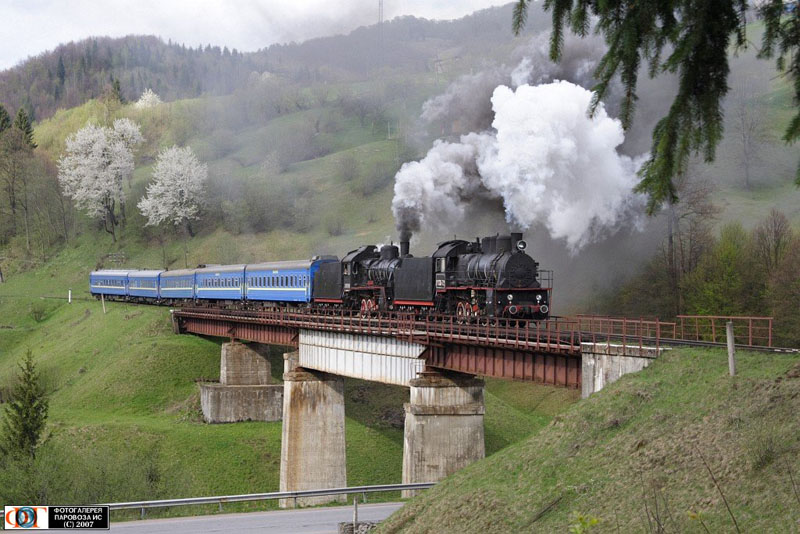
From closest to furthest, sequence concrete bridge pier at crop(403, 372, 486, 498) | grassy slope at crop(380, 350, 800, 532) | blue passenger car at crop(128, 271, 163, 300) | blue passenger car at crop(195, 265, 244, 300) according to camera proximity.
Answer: grassy slope at crop(380, 350, 800, 532) → concrete bridge pier at crop(403, 372, 486, 498) → blue passenger car at crop(195, 265, 244, 300) → blue passenger car at crop(128, 271, 163, 300)

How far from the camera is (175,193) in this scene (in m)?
110

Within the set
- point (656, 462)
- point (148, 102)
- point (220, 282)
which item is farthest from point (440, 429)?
point (148, 102)

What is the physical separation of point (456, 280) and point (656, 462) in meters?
19.1

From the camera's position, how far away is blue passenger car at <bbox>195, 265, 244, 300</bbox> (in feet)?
191

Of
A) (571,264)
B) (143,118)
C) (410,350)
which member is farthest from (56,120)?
(410,350)

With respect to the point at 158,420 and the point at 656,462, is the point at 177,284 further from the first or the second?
the point at 656,462

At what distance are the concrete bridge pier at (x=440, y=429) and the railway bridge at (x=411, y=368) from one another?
0.04m

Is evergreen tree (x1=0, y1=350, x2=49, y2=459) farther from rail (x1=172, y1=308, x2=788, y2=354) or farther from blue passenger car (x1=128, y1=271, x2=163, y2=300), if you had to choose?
blue passenger car (x1=128, y1=271, x2=163, y2=300)

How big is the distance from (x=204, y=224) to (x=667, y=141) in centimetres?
11000

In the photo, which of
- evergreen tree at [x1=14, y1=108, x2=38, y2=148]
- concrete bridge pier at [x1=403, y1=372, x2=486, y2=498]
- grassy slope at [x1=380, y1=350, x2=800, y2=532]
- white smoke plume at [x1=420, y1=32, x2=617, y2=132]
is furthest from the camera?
evergreen tree at [x1=14, y1=108, x2=38, y2=148]

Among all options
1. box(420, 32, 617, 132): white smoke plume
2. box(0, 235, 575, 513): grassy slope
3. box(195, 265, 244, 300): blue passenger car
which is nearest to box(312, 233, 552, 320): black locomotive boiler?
box(0, 235, 575, 513): grassy slope

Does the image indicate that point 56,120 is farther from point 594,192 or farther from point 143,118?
point 594,192

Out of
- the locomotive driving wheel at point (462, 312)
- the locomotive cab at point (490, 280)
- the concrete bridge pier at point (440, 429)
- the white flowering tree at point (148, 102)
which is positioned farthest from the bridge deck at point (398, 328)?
the white flowering tree at point (148, 102)

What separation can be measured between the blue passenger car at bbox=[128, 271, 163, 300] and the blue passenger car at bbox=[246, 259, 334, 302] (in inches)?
798
